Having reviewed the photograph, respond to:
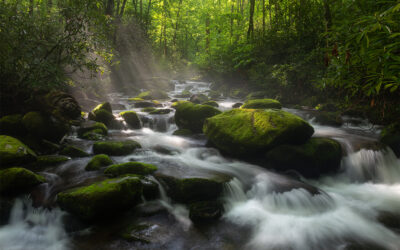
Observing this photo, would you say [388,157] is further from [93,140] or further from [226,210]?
[93,140]

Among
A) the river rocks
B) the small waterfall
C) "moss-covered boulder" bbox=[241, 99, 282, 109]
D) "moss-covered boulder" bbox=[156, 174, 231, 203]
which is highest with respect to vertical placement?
"moss-covered boulder" bbox=[241, 99, 282, 109]

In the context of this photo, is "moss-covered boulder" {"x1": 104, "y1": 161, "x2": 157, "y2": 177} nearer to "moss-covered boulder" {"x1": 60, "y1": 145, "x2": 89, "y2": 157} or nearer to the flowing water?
the flowing water

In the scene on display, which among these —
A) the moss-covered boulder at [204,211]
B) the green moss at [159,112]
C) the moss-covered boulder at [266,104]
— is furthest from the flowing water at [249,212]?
the green moss at [159,112]

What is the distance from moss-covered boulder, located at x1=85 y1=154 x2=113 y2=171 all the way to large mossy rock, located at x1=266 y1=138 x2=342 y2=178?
4399 mm

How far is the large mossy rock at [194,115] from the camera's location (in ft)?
31.3

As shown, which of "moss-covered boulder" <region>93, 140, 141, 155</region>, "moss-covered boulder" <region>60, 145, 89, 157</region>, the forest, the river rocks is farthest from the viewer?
the river rocks

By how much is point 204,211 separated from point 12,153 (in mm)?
4502

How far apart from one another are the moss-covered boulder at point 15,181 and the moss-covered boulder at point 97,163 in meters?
1.15

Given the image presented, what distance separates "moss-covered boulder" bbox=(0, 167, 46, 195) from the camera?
14.6 ft

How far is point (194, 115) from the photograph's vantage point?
9.64m

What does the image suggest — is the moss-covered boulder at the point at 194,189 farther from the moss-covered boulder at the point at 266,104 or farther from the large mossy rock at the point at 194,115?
the moss-covered boulder at the point at 266,104

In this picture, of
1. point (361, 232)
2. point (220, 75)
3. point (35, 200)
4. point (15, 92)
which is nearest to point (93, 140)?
point (15, 92)

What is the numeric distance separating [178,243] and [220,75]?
18.4 meters

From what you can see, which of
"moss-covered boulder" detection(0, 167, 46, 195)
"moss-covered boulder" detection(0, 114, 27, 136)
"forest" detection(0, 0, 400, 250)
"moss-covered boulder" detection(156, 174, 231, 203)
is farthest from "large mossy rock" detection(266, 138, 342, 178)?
"moss-covered boulder" detection(0, 114, 27, 136)
